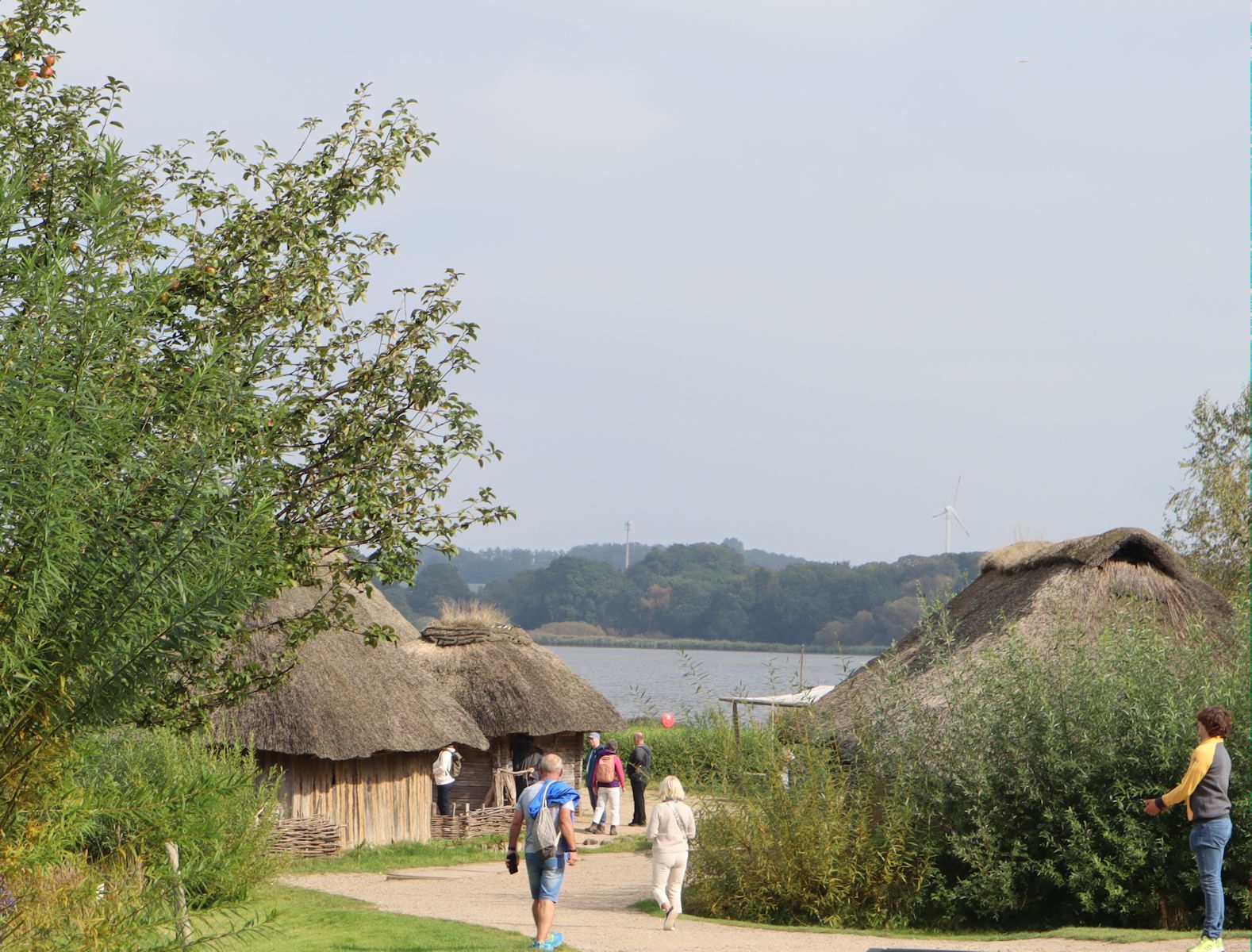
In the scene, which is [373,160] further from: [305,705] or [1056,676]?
[305,705]

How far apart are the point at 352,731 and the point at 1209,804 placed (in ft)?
50.4

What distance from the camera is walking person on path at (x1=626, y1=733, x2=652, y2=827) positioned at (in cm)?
2459

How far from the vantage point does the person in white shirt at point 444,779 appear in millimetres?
24422

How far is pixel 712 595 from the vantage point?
115 meters

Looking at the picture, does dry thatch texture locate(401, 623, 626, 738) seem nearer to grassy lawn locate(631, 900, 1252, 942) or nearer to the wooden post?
grassy lawn locate(631, 900, 1252, 942)

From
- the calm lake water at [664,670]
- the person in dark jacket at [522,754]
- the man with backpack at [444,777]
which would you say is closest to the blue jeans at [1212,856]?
A: the man with backpack at [444,777]

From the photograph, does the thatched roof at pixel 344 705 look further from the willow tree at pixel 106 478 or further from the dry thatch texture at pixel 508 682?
the willow tree at pixel 106 478

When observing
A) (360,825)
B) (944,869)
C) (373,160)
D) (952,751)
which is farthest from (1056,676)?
(360,825)

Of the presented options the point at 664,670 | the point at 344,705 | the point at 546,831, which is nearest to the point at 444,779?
the point at 344,705

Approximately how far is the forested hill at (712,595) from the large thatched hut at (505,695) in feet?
167

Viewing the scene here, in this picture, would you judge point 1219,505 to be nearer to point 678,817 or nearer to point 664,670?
point 678,817

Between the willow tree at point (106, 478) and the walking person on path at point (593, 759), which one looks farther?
the walking person on path at point (593, 759)

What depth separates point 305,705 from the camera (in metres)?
21.9

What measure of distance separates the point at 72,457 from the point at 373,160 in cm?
538
